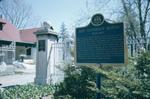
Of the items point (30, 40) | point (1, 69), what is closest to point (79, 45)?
point (1, 69)

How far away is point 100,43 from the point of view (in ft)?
20.2

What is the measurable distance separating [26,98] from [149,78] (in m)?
4.86

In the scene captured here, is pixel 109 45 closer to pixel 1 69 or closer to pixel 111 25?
pixel 111 25

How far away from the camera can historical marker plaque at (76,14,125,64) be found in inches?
231

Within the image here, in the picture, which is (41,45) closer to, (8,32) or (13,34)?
(8,32)

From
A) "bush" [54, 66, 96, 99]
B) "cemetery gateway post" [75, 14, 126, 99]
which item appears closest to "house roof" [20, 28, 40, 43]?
"bush" [54, 66, 96, 99]

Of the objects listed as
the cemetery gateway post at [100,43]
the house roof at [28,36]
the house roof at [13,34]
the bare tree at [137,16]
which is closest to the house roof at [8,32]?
the house roof at [13,34]

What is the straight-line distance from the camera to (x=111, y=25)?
6062 mm

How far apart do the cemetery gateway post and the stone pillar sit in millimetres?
5560

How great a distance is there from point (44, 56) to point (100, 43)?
6.31 metres

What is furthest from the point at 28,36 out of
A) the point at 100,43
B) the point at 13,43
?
the point at 100,43

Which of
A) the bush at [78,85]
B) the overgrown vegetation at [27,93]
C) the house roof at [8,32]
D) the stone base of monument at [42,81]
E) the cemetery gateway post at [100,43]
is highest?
the house roof at [8,32]

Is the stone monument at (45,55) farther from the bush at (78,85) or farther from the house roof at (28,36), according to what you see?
the house roof at (28,36)

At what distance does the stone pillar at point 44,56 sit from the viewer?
12047 mm
